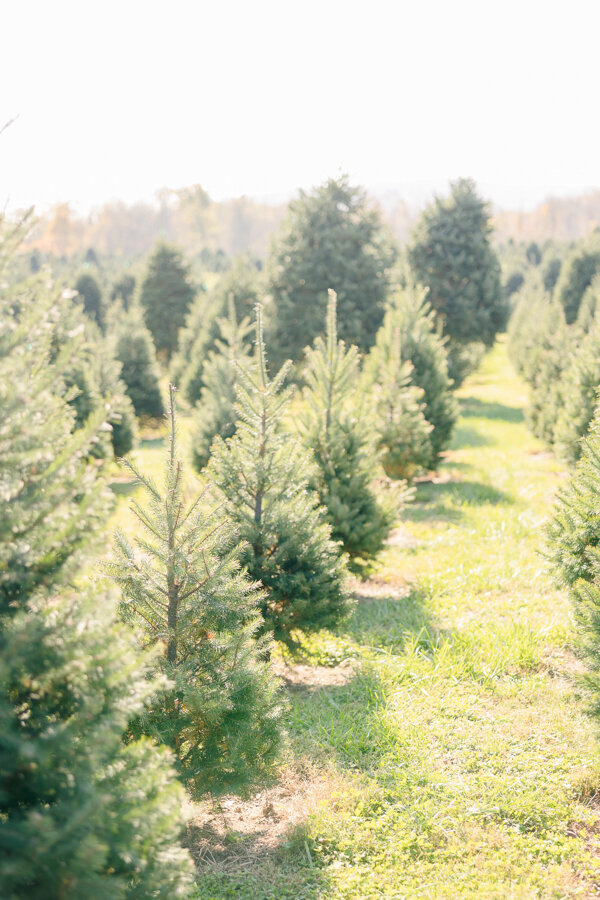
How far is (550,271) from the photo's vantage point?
146 ft

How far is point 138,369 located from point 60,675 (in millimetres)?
17072

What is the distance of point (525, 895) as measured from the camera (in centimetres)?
343

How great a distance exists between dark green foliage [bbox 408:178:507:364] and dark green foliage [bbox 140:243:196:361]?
1069 cm

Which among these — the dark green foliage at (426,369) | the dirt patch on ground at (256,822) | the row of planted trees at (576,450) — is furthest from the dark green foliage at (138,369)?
the dirt patch on ground at (256,822)

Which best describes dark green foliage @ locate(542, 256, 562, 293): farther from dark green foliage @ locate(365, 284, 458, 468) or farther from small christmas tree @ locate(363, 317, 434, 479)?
small christmas tree @ locate(363, 317, 434, 479)

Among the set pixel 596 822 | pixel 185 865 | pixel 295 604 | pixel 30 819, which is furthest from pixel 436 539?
pixel 30 819

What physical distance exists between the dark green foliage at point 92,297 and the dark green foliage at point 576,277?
22.5 m

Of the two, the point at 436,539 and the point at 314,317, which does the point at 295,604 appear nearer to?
the point at 436,539

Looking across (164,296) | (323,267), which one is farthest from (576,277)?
(323,267)

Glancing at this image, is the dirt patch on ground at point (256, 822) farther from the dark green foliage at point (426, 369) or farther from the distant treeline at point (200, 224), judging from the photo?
the distant treeline at point (200, 224)

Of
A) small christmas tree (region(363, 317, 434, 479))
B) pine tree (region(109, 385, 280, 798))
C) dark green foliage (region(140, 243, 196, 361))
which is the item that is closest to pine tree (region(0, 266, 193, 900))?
pine tree (region(109, 385, 280, 798))

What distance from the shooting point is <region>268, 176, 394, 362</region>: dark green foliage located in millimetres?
16438

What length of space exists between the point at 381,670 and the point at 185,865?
3475 mm

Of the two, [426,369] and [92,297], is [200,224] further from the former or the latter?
[426,369]
